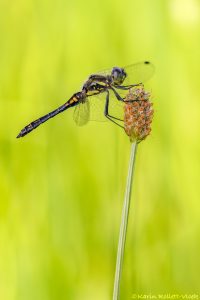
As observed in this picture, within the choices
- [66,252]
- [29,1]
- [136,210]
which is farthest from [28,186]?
[29,1]

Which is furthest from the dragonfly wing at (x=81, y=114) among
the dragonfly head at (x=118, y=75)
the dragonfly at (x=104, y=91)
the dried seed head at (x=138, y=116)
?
the dried seed head at (x=138, y=116)

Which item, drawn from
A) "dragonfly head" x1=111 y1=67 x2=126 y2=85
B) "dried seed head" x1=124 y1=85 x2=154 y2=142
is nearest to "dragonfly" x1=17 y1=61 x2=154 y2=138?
"dragonfly head" x1=111 y1=67 x2=126 y2=85

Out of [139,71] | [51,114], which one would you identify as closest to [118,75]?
[139,71]

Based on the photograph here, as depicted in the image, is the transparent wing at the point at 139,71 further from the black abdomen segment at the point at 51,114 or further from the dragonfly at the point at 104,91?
the black abdomen segment at the point at 51,114

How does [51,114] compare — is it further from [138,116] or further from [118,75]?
[138,116]

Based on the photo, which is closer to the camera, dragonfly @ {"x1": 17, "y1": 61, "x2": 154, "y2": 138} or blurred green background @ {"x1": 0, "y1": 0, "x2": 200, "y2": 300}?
blurred green background @ {"x1": 0, "y1": 0, "x2": 200, "y2": 300}

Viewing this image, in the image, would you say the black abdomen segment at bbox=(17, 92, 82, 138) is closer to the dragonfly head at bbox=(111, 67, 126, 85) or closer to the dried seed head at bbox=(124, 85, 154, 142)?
the dragonfly head at bbox=(111, 67, 126, 85)
